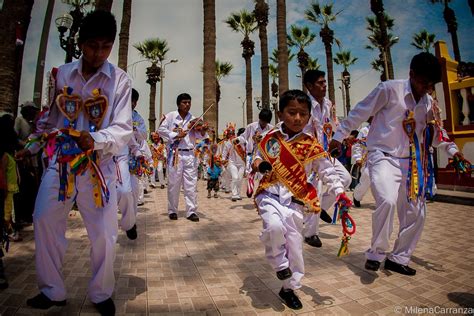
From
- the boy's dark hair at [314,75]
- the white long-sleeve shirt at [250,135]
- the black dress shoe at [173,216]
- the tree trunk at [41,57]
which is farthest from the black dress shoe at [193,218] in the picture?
the tree trunk at [41,57]

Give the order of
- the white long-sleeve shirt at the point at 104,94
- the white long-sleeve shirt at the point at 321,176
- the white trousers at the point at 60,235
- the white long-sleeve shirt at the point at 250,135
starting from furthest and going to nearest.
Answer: the white long-sleeve shirt at the point at 250,135 < the white long-sleeve shirt at the point at 321,176 < the white long-sleeve shirt at the point at 104,94 < the white trousers at the point at 60,235

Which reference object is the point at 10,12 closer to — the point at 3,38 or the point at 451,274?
the point at 3,38

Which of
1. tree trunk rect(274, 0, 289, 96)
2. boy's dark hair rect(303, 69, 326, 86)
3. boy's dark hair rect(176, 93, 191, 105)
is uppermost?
tree trunk rect(274, 0, 289, 96)

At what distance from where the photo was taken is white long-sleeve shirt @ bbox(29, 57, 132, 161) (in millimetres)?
2537

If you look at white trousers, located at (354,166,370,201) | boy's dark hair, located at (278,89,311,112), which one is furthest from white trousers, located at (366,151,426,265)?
white trousers, located at (354,166,370,201)

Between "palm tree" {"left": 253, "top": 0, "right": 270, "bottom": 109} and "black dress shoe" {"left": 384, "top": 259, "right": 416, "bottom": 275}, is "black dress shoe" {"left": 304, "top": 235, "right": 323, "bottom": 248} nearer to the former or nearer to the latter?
"black dress shoe" {"left": 384, "top": 259, "right": 416, "bottom": 275}

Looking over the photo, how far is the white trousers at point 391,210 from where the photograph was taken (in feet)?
11.2

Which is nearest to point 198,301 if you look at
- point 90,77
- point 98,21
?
point 90,77

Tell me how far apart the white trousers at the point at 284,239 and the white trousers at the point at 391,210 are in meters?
1.18

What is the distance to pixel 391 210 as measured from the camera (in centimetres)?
338

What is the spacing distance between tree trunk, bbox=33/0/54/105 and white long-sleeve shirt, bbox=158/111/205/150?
4720 mm

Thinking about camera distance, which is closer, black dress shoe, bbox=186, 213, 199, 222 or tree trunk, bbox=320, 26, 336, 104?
black dress shoe, bbox=186, 213, 199, 222

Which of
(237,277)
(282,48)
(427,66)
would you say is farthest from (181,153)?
(282,48)

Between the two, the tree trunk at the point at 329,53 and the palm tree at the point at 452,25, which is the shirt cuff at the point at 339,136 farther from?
the palm tree at the point at 452,25
